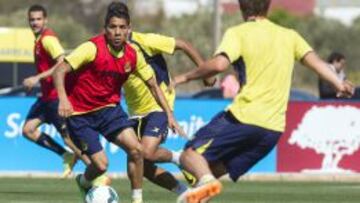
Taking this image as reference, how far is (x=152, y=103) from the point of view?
56.7 feet

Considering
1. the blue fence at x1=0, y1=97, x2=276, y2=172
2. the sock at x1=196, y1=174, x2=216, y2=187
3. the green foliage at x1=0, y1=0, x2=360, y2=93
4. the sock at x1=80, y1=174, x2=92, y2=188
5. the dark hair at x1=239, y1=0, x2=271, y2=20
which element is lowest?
the green foliage at x1=0, y1=0, x2=360, y2=93

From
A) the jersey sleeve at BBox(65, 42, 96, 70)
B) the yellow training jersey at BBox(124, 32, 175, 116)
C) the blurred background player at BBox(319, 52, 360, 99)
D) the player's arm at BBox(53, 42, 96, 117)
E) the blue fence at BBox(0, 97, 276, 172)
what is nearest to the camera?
the player's arm at BBox(53, 42, 96, 117)

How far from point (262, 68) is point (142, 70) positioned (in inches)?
109

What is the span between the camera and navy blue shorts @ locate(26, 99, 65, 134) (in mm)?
20609

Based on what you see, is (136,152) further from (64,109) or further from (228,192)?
(228,192)

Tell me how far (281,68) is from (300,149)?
12.2m

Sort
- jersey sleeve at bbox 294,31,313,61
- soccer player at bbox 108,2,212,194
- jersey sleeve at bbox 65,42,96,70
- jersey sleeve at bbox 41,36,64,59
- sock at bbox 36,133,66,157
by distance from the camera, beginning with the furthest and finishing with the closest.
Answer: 1. sock at bbox 36,133,66,157
2. jersey sleeve at bbox 41,36,64,59
3. soccer player at bbox 108,2,212,194
4. jersey sleeve at bbox 65,42,96,70
5. jersey sleeve at bbox 294,31,313,61

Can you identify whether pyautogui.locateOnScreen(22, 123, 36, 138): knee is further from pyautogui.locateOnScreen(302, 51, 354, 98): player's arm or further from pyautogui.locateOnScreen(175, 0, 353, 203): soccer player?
pyautogui.locateOnScreen(302, 51, 354, 98): player's arm

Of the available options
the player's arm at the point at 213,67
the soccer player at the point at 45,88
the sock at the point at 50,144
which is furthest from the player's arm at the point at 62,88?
the sock at the point at 50,144

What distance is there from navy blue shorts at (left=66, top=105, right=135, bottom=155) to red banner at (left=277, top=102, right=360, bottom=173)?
971 cm

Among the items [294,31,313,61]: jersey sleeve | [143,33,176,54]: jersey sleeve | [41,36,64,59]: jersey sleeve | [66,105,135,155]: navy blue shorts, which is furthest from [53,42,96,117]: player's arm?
[41,36,64,59]: jersey sleeve

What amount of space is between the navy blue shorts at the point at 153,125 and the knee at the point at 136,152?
83cm

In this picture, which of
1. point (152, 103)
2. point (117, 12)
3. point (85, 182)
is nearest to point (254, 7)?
point (117, 12)

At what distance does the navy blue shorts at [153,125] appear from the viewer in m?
17.1
